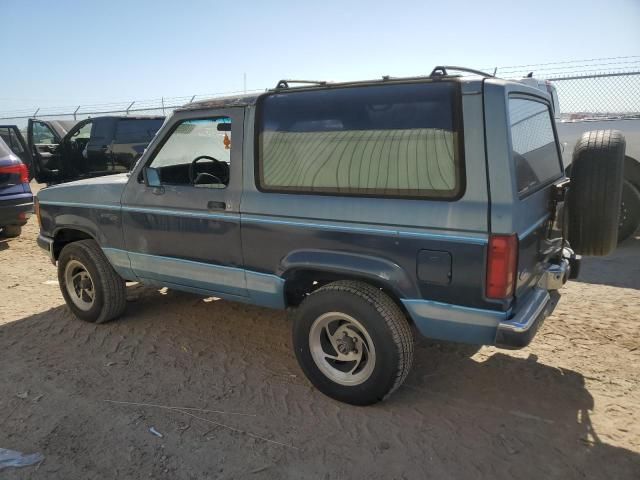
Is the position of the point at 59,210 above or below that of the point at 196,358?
above

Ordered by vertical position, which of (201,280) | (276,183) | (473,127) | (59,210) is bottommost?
(201,280)

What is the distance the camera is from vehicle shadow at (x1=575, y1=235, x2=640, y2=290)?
5410 mm

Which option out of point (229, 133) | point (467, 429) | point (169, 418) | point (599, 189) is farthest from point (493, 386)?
point (229, 133)

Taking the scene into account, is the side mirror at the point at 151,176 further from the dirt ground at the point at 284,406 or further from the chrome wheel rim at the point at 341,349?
the chrome wheel rim at the point at 341,349

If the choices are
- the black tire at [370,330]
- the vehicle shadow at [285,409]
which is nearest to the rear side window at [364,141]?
the black tire at [370,330]

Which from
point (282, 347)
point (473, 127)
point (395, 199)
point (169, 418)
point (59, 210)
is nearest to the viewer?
point (473, 127)

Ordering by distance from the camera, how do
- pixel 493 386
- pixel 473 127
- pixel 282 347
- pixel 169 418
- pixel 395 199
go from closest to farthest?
pixel 473 127
pixel 395 199
pixel 169 418
pixel 493 386
pixel 282 347

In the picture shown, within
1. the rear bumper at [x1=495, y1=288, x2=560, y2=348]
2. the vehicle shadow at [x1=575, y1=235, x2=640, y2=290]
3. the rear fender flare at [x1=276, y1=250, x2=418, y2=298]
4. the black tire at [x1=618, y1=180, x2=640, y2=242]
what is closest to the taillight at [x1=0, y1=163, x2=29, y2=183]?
the rear fender flare at [x1=276, y1=250, x2=418, y2=298]

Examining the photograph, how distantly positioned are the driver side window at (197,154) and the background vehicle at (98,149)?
19.2 feet

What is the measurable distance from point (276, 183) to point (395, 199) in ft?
2.74

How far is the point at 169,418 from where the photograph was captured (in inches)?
121

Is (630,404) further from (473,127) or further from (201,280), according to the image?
(201,280)

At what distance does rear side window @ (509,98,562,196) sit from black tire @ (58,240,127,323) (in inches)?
133

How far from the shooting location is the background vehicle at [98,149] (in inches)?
386
